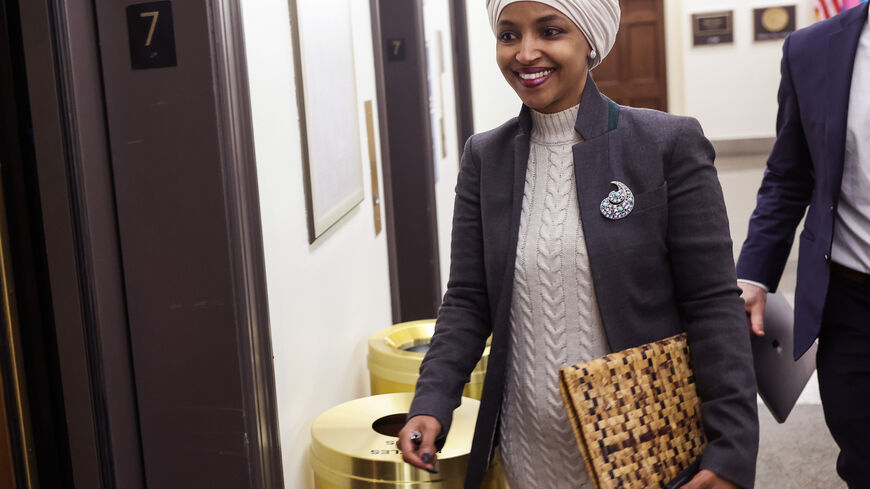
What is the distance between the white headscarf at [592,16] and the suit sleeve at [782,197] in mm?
666

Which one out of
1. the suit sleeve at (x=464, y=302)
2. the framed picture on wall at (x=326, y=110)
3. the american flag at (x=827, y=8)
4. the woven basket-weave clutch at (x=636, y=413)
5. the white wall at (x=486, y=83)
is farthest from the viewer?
the american flag at (x=827, y=8)

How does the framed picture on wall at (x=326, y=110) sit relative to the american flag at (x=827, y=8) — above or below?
below

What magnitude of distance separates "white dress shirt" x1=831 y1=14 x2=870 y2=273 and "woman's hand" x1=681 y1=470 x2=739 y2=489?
2.34 ft

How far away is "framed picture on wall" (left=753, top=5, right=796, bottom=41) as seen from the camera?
32.7 ft

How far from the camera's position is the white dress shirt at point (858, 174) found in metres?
1.82

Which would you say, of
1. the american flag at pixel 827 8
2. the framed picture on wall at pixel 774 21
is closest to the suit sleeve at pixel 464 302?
the american flag at pixel 827 8

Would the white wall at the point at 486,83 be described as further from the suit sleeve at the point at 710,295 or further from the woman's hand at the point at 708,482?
the woman's hand at the point at 708,482

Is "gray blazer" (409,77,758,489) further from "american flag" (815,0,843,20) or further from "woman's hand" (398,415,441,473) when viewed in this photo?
"american flag" (815,0,843,20)

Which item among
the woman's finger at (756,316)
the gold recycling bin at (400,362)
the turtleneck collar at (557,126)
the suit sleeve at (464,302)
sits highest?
the turtleneck collar at (557,126)

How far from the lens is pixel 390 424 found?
2182mm

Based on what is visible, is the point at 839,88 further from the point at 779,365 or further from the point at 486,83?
the point at 486,83

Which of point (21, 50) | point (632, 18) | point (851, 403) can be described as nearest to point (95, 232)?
point (21, 50)

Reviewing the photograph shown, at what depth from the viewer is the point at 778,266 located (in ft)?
6.50

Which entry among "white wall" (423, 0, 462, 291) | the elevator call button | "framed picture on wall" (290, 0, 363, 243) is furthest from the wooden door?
the elevator call button
